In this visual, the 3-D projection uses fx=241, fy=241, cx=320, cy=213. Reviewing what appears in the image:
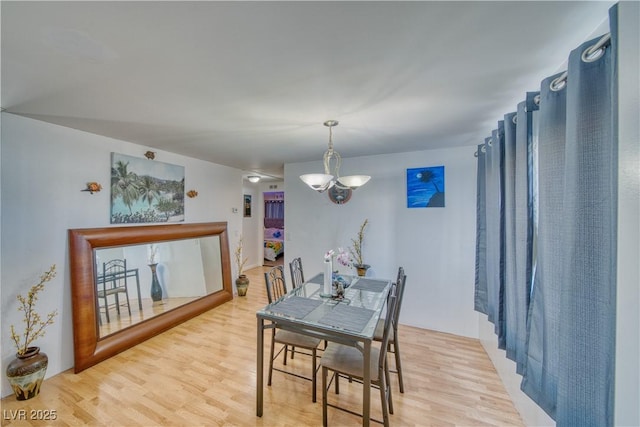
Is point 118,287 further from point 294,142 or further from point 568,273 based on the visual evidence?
point 568,273

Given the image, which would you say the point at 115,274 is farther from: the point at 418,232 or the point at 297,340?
the point at 418,232

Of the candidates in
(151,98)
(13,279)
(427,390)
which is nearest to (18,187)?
(13,279)

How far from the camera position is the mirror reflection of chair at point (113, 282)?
2.70 m

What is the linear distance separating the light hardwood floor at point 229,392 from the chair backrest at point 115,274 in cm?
77

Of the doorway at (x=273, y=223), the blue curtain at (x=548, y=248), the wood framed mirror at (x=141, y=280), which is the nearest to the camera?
the blue curtain at (x=548, y=248)

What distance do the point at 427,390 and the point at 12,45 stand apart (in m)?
3.57

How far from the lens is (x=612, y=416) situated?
821 mm

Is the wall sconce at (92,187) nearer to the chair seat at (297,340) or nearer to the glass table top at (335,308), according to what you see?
the glass table top at (335,308)

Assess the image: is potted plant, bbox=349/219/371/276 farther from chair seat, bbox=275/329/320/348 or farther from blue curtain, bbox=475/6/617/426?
blue curtain, bbox=475/6/617/426

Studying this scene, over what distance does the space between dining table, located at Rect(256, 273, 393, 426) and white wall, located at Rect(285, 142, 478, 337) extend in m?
1.12

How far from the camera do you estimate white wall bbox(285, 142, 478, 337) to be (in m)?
3.11

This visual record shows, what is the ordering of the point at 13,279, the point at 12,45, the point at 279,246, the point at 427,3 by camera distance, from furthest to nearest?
the point at 279,246 → the point at 13,279 → the point at 12,45 → the point at 427,3

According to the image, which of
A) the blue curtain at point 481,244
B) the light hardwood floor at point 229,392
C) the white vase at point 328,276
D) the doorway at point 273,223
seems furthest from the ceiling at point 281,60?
the doorway at point 273,223

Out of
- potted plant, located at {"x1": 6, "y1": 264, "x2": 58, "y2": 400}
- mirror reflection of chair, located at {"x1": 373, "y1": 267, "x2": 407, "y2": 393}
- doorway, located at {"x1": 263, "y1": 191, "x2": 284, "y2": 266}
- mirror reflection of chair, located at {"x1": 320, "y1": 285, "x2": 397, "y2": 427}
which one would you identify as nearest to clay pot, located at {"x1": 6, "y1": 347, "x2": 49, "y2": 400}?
potted plant, located at {"x1": 6, "y1": 264, "x2": 58, "y2": 400}
